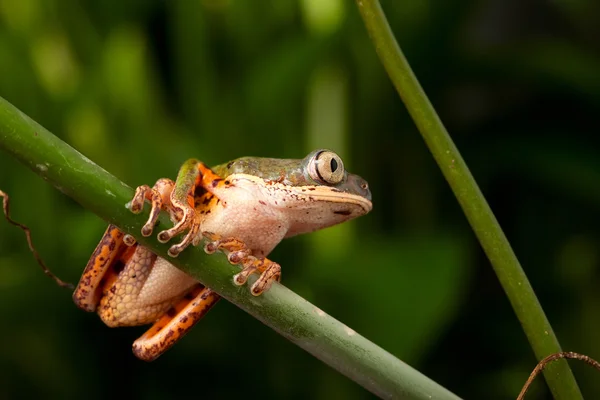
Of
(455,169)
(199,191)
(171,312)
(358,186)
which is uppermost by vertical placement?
(455,169)

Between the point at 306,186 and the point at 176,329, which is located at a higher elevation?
the point at 306,186

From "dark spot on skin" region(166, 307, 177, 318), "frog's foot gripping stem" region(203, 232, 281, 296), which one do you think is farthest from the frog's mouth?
"dark spot on skin" region(166, 307, 177, 318)

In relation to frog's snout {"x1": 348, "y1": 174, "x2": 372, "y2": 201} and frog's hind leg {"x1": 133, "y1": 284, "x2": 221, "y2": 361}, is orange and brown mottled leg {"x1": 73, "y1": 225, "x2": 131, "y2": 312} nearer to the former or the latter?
frog's hind leg {"x1": 133, "y1": 284, "x2": 221, "y2": 361}

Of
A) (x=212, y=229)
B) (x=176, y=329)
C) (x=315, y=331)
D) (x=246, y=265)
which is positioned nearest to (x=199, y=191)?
(x=212, y=229)

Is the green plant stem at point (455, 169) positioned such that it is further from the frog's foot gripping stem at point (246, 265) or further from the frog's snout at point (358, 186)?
the frog's snout at point (358, 186)

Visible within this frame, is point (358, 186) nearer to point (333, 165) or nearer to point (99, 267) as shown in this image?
A: point (333, 165)

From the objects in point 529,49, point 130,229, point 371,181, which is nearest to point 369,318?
point 371,181

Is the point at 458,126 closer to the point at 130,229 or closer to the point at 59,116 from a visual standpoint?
the point at 59,116

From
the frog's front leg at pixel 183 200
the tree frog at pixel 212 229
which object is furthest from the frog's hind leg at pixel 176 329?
the frog's front leg at pixel 183 200
